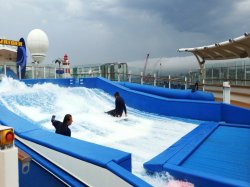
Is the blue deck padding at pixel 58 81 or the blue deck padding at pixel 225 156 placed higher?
the blue deck padding at pixel 58 81

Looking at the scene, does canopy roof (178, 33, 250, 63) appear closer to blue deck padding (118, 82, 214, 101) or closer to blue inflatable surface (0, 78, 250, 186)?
blue deck padding (118, 82, 214, 101)

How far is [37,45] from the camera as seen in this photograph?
75.0 feet

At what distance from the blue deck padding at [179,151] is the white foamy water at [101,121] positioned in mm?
Result: 182

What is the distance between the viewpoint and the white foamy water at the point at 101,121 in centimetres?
634

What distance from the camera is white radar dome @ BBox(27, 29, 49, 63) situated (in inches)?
902

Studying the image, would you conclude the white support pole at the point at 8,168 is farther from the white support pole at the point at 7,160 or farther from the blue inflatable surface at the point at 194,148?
the blue inflatable surface at the point at 194,148

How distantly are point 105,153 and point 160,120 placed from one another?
6.58 metres

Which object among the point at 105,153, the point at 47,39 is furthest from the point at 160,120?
the point at 47,39

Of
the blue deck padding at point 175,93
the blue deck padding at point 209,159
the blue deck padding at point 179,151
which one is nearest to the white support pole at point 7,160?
the blue deck padding at point 209,159

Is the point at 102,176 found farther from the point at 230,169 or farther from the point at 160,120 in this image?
the point at 160,120

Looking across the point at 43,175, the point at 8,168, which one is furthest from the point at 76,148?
the point at 8,168

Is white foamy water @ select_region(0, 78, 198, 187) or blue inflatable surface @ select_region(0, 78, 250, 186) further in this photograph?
white foamy water @ select_region(0, 78, 198, 187)

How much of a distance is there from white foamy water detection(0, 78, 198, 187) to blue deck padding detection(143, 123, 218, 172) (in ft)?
0.60

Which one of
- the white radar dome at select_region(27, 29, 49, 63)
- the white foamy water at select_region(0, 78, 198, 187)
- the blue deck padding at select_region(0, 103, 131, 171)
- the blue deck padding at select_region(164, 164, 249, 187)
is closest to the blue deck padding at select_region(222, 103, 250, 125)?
the white foamy water at select_region(0, 78, 198, 187)
